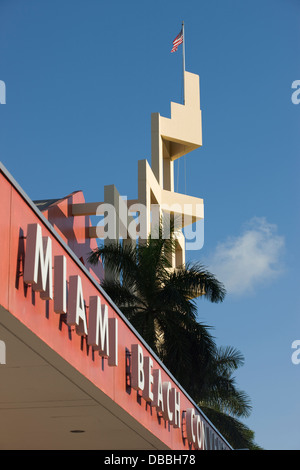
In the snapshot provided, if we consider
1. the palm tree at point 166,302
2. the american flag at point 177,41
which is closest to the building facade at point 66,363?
the palm tree at point 166,302

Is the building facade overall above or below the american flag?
below

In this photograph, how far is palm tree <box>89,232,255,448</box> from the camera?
104 feet

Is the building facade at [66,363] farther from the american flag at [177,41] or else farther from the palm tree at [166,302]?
the american flag at [177,41]

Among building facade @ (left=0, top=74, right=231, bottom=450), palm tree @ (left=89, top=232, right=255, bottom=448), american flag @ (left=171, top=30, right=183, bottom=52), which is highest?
A: american flag @ (left=171, top=30, right=183, bottom=52)

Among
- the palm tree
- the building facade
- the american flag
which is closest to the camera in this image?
the building facade

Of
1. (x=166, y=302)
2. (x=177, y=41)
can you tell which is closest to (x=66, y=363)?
(x=166, y=302)

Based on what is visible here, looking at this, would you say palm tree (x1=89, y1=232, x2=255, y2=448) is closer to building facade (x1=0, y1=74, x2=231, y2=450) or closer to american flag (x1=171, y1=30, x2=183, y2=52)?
building facade (x1=0, y1=74, x2=231, y2=450)

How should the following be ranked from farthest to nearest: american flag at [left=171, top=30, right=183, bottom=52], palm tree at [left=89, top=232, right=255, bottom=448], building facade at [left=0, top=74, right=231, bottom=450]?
american flag at [left=171, top=30, right=183, bottom=52] < palm tree at [left=89, top=232, right=255, bottom=448] < building facade at [left=0, top=74, right=231, bottom=450]

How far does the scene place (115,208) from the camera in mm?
35000

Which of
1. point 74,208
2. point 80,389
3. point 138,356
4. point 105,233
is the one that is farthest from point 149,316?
point 80,389

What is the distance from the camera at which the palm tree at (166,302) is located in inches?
1249

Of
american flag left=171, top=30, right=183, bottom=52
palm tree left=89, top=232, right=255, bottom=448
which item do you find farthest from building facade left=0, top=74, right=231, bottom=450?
american flag left=171, top=30, right=183, bottom=52

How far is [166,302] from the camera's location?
3228 centimetres

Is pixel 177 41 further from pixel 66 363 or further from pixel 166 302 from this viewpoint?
pixel 66 363
